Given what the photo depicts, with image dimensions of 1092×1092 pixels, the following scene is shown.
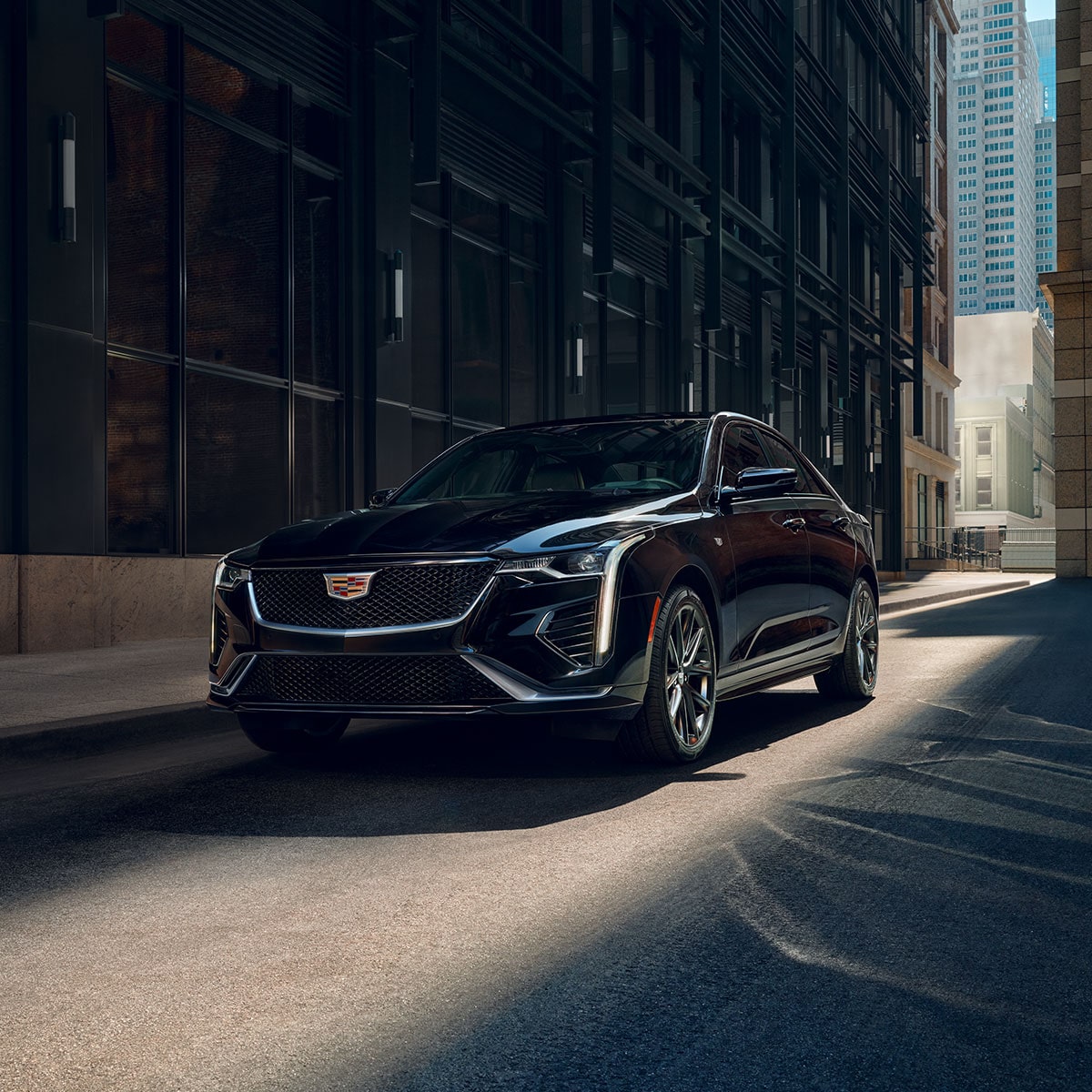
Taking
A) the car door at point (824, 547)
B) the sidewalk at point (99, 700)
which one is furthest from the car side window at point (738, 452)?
the sidewalk at point (99, 700)

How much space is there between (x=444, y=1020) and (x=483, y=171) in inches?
700

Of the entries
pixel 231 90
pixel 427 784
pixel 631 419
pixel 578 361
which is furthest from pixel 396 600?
pixel 578 361

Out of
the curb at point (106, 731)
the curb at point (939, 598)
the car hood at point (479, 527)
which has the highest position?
the car hood at point (479, 527)

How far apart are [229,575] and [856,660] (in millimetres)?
4362

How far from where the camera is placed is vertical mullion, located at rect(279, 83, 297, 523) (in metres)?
15.7

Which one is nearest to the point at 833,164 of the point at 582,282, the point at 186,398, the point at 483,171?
the point at 582,282

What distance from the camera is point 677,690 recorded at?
21.6 feet

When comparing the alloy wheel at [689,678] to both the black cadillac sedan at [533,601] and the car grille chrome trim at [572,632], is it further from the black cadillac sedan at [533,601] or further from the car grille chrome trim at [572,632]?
→ the car grille chrome trim at [572,632]

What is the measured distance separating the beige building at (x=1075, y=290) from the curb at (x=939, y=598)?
1070 cm

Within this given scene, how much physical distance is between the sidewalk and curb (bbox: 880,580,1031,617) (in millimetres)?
12310

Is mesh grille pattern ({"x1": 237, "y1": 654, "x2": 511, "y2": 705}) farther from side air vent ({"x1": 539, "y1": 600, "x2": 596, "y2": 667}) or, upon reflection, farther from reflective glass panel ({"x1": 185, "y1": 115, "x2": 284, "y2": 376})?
reflective glass panel ({"x1": 185, "y1": 115, "x2": 284, "y2": 376})

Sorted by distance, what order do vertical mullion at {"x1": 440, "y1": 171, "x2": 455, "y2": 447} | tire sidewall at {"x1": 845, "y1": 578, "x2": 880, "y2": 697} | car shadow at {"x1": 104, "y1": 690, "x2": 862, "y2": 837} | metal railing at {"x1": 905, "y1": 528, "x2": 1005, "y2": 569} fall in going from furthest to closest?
metal railing at {"x1": 905, "y1": 528, "x2": 1005, "y2": 569} → vertical mullion at {"x1": 440, "y1": 171, "x2": 455, "y2": 447} → tire sidewall at {"x1": 845, "y1": 578, "x2": 880, "y2": 697} → car shadow at {"x1": 104, "y1": 690, "x2": 862, "y2": 837}

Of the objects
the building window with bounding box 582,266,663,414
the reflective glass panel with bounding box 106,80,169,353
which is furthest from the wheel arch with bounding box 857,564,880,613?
the building window with bounding box 582,266,663,414

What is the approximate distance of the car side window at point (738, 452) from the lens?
7.65 m
